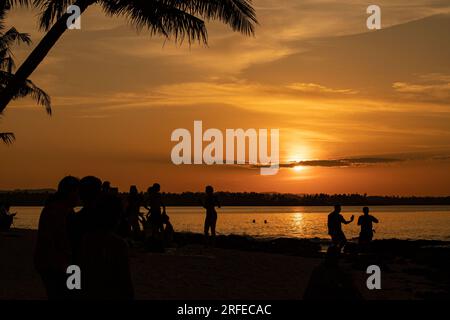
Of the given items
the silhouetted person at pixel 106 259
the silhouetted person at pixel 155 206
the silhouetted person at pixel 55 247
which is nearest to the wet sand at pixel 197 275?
the silhouetted person at pixel 155 206

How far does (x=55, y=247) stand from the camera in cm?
637

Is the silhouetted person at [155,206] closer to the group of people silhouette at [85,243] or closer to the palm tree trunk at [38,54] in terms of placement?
the palm tree trunk at [38,54]

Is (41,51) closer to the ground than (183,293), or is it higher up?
higher up

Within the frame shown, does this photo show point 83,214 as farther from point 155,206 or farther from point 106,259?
point 155,206

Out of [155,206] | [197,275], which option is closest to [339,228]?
[155,206]

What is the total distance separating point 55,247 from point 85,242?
1004mm

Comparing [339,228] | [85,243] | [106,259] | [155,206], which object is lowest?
[339,228]

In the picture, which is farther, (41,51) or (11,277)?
(11,277)

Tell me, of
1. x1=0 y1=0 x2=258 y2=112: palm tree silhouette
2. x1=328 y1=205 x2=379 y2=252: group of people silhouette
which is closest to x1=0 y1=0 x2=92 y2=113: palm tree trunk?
x1=0 y1=0 x2=258 y2=112: palm tree silhouette

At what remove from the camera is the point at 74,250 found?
6.24 metres
